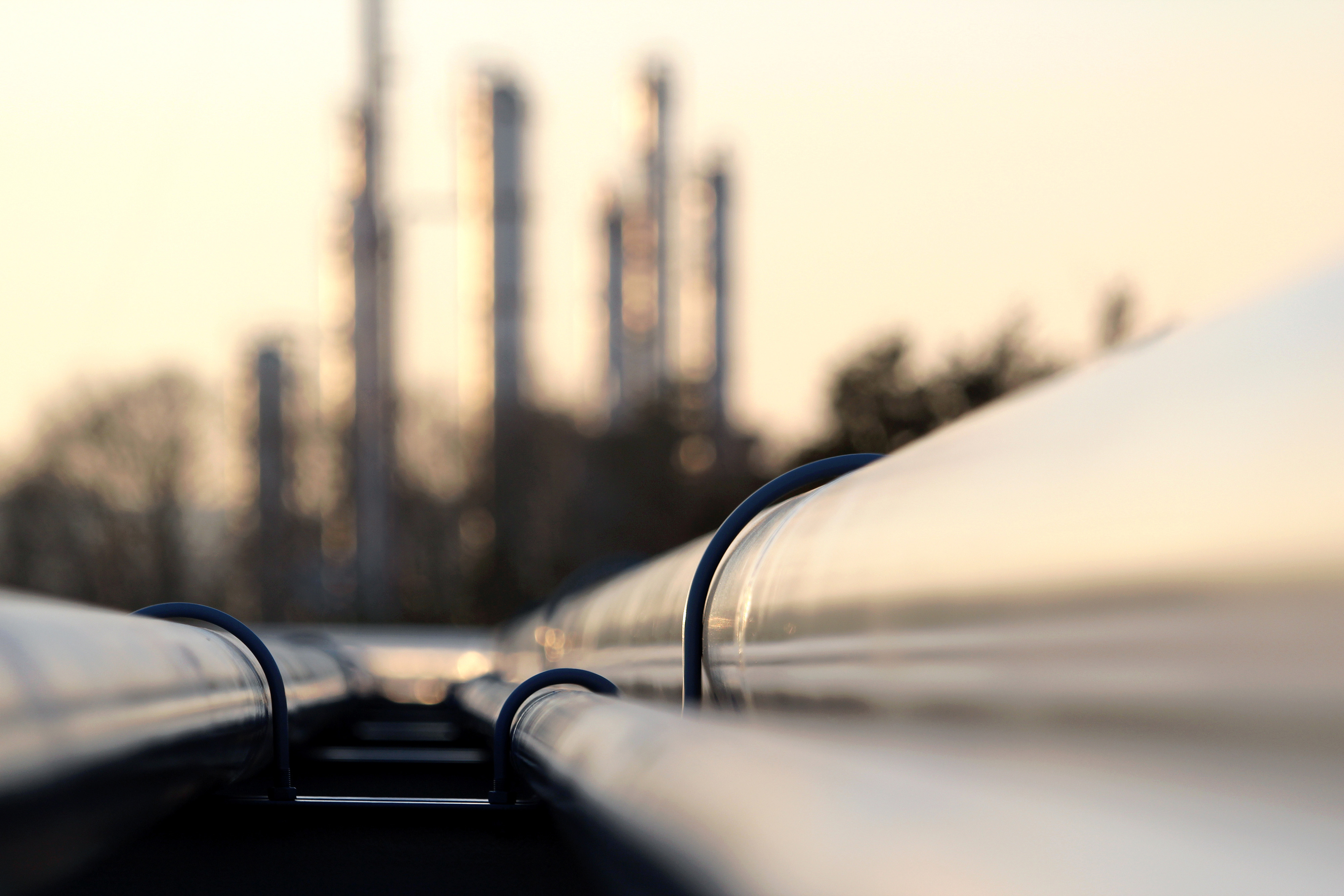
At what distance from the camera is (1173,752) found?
1.27 m

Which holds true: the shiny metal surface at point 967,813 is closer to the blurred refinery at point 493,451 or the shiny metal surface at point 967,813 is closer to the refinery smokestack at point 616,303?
the blurred refinery at point 493,451

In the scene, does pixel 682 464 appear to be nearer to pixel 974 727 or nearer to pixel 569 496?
pixel 569 496

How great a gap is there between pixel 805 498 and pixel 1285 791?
1.79 m

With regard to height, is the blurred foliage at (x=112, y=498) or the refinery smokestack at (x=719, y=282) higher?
the refinery smokestack at (x=719, y=282)

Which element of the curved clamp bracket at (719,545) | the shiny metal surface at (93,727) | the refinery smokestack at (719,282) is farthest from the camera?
the refinery smokestack at (719,282)

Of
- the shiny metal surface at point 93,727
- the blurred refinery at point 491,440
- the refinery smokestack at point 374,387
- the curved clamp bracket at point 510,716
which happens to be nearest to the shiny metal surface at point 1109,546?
the curved clamp bracket at point 510,716

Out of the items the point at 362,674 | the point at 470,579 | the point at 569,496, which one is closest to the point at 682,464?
the point at 569,496

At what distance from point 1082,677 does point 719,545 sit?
68.4 inches

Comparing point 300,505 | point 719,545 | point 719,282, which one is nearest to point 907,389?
point 719,282

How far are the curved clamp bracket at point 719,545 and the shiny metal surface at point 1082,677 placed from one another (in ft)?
2.89

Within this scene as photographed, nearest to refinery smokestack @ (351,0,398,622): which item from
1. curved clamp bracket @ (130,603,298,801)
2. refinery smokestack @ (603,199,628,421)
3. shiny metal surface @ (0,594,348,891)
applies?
refinery smokestack @ (603,199,628,421)

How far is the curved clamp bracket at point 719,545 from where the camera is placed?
3002mm

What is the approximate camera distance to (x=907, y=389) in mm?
29016

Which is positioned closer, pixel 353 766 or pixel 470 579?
pixel 353 766
